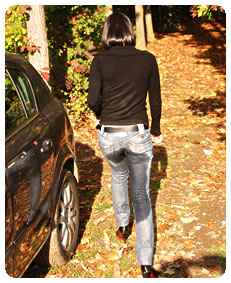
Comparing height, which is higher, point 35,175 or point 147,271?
point 35,175

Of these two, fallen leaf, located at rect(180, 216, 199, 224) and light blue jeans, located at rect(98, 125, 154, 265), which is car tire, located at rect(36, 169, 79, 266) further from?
fallen leaf, located at rect(180, 216, 199, 224)

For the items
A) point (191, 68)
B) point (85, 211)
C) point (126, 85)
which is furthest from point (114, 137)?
point (191, 68)

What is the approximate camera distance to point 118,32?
140 inches

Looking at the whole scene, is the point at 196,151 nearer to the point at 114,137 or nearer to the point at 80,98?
the point at 80,98

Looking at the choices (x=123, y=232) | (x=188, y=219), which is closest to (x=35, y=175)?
(x=123, y=232)

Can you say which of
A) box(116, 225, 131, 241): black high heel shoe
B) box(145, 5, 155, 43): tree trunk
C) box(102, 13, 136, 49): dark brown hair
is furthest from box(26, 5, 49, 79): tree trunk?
box(145, 5, 155, 43): tree trunk

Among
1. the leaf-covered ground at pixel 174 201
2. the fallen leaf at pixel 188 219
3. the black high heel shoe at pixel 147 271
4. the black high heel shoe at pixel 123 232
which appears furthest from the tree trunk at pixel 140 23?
the black high heel shoe at pixel 147 271

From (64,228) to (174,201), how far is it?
2099mm

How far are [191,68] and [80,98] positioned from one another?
762cm

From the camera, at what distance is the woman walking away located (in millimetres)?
3486

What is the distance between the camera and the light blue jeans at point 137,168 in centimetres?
360

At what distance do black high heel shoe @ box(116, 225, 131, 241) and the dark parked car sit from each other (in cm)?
58

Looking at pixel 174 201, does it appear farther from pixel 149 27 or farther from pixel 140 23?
pixel 149 27

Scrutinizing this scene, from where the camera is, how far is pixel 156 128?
12.8 ft
